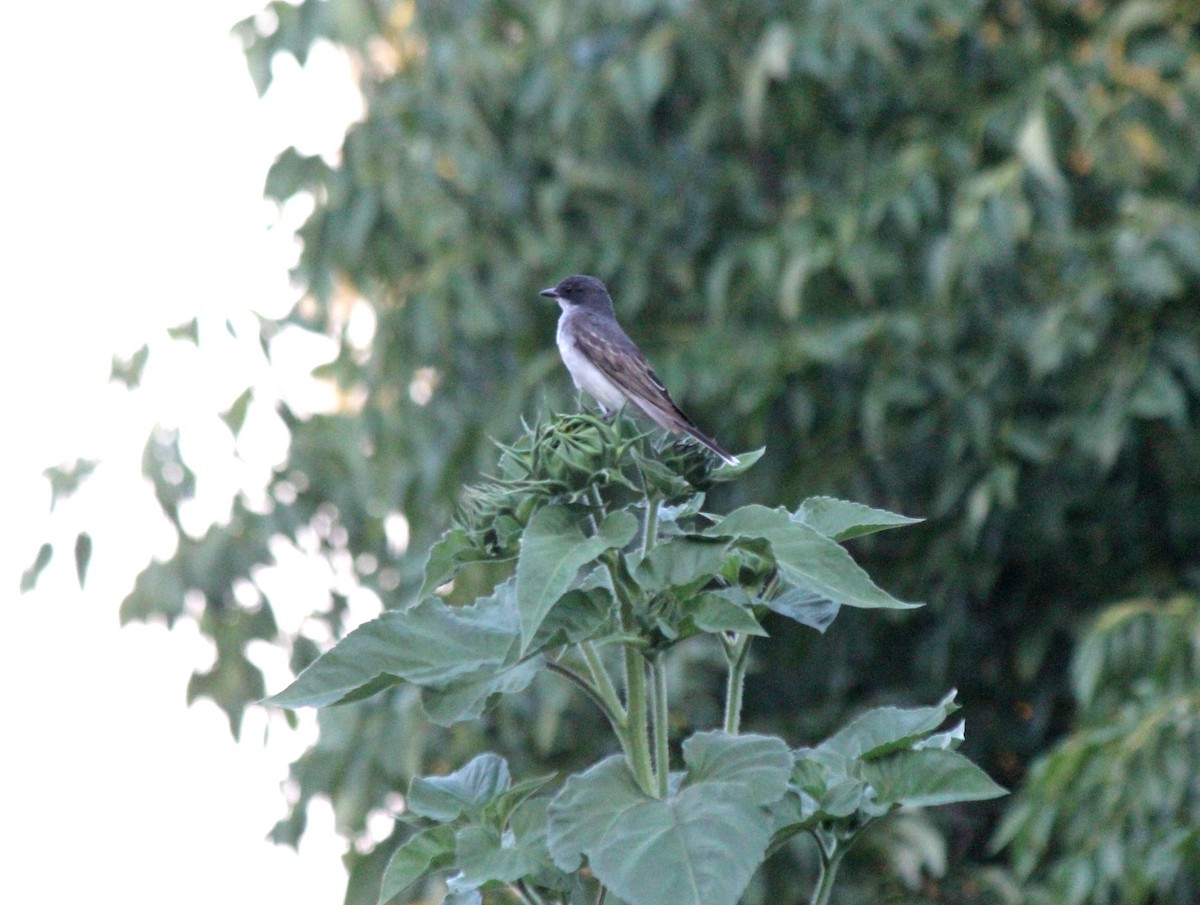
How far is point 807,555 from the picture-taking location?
6.94ft

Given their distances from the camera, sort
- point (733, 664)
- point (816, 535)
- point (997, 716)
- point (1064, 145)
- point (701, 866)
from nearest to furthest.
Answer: point (701, 866), point (816, 535), point (733, 664), point (1064, 145), point (997, 716)

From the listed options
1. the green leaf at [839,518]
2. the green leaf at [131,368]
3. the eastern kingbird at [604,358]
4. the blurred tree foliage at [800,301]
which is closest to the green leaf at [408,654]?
the green leaf at [839,518]

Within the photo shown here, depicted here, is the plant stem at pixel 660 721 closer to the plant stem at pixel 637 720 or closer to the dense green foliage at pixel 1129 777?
the plant stem at pixel 637 720

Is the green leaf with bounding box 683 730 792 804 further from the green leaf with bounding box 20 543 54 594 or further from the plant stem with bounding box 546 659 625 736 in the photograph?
the green leaf with bounding box 20 543 54 594

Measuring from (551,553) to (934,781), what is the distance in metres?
0.59

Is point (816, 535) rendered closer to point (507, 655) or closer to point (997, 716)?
point (507, 655)

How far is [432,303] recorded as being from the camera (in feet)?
22.5

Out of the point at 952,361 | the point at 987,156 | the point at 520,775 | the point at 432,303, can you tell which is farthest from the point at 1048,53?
the point at 520,775

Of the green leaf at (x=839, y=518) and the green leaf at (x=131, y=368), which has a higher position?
the green leaf at (x=131, y=368)

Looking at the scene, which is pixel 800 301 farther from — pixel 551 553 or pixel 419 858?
pixel 551 553

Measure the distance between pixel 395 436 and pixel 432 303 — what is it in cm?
57

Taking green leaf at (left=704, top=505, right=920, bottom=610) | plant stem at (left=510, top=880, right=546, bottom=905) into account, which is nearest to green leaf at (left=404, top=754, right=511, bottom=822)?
plant stem at (left=510, top=880, right=546, bottom=905)

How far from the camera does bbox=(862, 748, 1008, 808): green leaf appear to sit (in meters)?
2.18

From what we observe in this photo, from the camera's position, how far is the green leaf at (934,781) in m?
2.18
